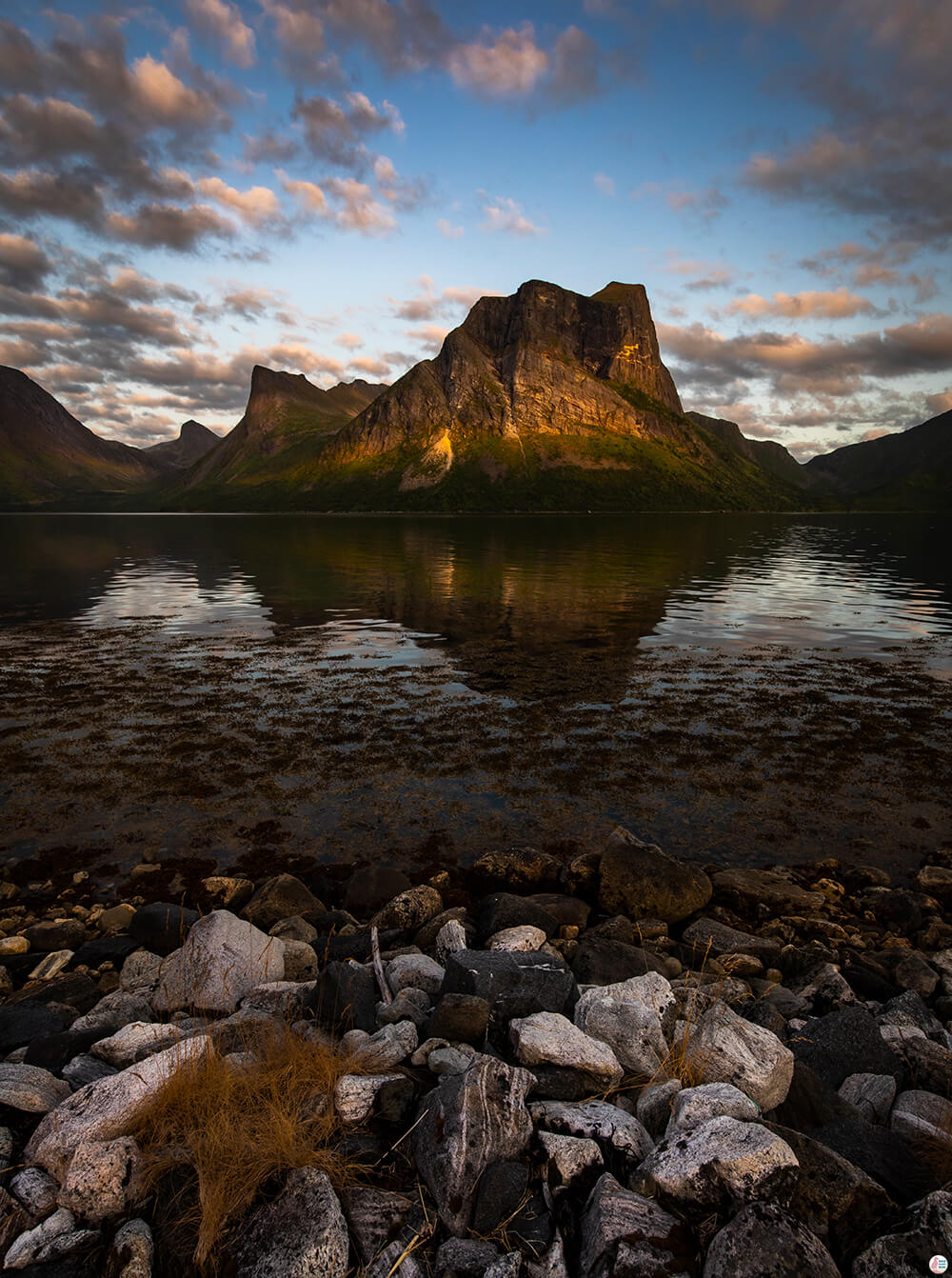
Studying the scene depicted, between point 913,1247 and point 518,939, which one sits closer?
point 913,1247

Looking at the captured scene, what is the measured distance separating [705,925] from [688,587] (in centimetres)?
5229

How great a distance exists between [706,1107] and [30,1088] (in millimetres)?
6597

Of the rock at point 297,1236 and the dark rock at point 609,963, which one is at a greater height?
the rock at point 297,1236

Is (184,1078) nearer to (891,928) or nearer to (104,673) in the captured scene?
(891,928)

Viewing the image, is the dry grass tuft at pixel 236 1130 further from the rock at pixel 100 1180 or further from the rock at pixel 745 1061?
the rock at pixel 745 1061

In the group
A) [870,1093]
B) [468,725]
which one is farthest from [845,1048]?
[468,725]

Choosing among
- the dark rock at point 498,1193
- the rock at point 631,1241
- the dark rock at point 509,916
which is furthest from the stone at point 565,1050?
the dark rock at point 509,916

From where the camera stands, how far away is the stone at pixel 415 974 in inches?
359

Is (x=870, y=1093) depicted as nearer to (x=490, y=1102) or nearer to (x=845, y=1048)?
(x=845, y=1048)

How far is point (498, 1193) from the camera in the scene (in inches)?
219

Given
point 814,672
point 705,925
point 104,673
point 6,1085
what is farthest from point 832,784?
point 104,673

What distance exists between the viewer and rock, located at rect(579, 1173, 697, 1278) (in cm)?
490

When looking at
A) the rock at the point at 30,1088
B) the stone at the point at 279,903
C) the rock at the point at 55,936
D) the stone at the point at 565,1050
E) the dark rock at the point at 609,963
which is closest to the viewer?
the rock at the point at 30,1088

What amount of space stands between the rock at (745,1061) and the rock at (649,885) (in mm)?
5773
